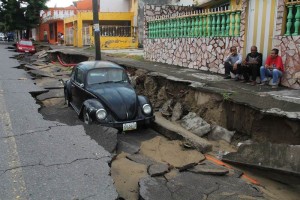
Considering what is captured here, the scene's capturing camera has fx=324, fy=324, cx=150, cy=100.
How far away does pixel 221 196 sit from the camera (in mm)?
4656

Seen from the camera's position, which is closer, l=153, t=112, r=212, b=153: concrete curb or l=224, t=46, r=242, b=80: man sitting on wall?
l=153, t=112, r=212, b=153: concrete curb

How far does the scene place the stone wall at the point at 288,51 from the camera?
319 inches

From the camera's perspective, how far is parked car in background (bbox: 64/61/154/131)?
7.48 metres

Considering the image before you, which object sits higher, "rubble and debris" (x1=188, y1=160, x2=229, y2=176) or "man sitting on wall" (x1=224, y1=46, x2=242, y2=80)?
"man sitting on wall" (x1=224, y1=46, x2=242, y2=80)

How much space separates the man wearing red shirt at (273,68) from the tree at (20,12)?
3946cm

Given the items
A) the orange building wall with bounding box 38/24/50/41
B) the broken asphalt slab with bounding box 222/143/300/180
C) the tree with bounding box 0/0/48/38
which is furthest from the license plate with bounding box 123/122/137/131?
the orange building wall with bounding box 38/24/50/41

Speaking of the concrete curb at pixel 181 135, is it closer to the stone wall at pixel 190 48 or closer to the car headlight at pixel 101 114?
the car headlight at pixel 101 114

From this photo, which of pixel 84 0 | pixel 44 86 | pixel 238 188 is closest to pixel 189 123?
pixel 238 188

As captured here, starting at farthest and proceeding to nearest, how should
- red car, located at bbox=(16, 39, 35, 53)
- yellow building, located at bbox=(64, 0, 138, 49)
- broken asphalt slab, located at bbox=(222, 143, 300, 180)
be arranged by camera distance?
1. red car, located at bbox=(16, 39, 35, 53)
2. yellow building, located at bbox=(64, 0, 138, 49)
3. broken asphalt slab, located at bbox=(222, 143, 300, 180)

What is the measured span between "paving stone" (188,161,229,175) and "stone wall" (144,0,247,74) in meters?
5.38

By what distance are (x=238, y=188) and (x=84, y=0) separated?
1866 inches

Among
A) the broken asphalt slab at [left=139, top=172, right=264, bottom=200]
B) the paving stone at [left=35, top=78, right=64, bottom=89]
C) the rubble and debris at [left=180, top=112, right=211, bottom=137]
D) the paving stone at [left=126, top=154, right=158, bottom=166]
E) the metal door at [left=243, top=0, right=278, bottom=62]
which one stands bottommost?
the broken asphalt slab at [left=139, top=172, right=264, bottom=200]

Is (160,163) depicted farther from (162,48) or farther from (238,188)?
(162,48)

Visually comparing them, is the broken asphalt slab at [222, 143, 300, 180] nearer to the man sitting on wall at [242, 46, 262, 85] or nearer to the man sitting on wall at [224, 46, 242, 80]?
the man sitting on wall at [242, 46, 262, 85]
